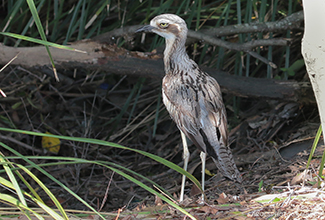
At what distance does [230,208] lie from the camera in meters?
2.13

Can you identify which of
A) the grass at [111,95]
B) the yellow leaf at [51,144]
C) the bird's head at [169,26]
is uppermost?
the bird's head at [169,26]

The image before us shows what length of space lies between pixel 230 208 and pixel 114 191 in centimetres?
188

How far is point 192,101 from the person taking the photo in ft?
9.85

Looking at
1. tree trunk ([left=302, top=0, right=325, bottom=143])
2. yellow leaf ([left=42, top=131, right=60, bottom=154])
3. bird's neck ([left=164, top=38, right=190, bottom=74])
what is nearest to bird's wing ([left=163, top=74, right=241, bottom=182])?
bird's neck ([left=164, top=38, right=190, bottom=74])

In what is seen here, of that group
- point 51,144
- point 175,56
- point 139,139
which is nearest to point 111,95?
point 139,139

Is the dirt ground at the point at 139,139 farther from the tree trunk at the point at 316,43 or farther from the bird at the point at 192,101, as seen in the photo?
the tree trunk at the point at 316,43

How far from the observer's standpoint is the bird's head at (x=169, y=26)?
3166mm

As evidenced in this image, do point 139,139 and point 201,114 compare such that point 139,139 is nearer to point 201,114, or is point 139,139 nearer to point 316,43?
point 201,114

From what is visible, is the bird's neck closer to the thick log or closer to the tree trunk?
the thick log

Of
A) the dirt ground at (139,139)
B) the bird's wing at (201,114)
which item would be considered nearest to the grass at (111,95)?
the dirt ground at (139,139)

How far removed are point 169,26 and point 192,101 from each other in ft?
2.16

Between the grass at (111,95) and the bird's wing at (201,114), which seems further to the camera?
the grass at (111,95)

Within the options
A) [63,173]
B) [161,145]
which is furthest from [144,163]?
[63,173]

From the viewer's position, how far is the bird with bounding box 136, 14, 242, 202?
289 cm
